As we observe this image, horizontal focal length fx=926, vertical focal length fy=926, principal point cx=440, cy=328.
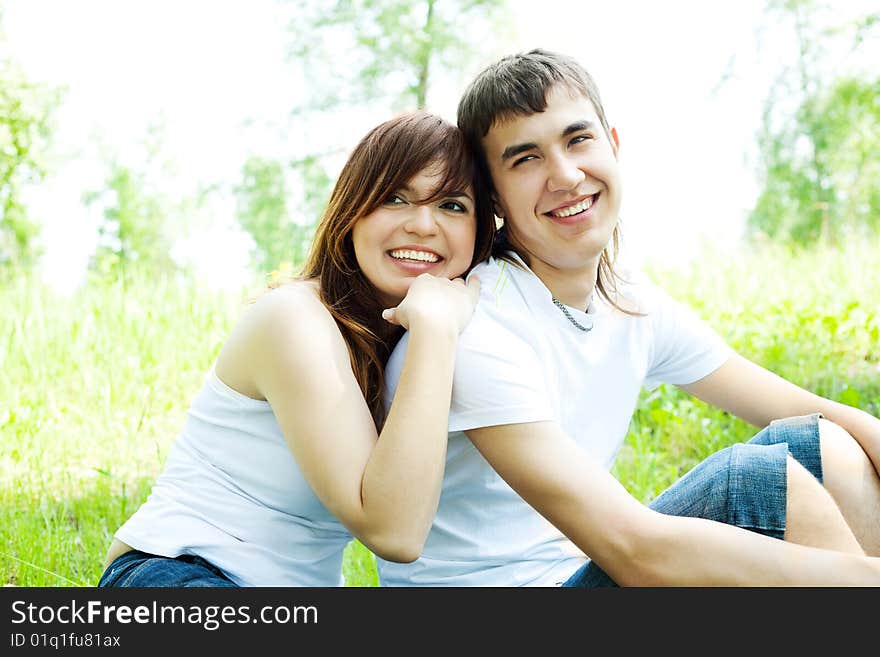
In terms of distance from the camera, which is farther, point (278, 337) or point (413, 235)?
point (413, 235)

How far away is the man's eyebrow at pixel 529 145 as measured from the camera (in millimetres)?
2299

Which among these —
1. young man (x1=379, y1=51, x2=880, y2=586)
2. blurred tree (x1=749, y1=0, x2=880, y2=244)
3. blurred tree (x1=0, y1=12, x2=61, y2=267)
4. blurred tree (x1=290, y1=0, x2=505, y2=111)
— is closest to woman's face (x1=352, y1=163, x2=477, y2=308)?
young man (x1=379, y1=51, x2=880, y2=586)

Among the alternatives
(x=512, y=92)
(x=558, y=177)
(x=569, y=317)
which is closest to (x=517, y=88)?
(x=512, y=92)

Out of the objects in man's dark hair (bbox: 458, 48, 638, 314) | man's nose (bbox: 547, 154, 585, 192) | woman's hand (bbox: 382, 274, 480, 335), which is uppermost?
man's dark hair (bbox: 458, 48, 638, 314)

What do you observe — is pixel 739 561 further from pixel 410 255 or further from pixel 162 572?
pixel 162 572

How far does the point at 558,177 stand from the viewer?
2.28m

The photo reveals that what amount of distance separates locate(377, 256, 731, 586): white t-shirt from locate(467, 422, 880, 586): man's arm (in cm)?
12

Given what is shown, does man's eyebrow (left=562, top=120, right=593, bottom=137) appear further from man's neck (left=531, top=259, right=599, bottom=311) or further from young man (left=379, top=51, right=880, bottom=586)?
man's neck (left=531, top=259, right=599, bottom=311)

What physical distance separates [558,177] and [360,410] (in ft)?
2.54

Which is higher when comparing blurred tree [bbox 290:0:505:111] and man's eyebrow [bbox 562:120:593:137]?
blurred tree [bbox 290:0:505:111]

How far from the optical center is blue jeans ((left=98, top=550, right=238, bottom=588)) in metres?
1.98

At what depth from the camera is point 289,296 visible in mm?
2100

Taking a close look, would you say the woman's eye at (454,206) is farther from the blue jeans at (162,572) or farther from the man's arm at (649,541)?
the blue jeans at (162,572)
